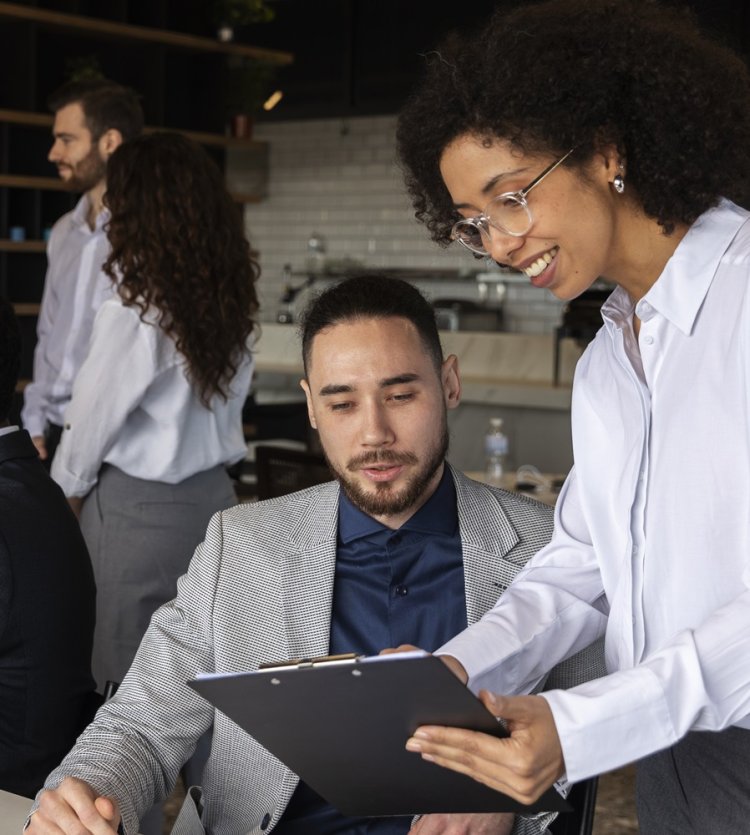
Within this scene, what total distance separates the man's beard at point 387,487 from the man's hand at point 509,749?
0.69 meters

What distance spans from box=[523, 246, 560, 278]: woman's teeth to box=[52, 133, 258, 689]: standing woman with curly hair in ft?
5.90

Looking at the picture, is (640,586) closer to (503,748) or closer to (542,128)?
(503,748)

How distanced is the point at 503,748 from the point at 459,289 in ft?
30.2

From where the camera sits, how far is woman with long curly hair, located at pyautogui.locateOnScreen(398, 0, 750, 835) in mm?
1399

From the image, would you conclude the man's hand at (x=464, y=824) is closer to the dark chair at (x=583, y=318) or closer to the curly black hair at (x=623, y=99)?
the curly black hair at (x=623, y=99)

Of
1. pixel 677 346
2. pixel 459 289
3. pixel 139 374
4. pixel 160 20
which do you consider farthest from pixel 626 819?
pixel 459 289

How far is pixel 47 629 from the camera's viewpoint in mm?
2105

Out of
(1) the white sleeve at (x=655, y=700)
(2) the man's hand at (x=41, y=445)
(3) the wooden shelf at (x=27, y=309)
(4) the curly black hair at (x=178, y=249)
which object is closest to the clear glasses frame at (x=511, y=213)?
(1) the white sleeve at (x=655, y=700)

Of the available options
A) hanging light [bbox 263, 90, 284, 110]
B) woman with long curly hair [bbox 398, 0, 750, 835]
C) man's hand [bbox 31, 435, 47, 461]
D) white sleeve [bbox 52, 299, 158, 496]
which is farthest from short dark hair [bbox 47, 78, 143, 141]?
hanging light [bbox 263, 90, 284, 110]

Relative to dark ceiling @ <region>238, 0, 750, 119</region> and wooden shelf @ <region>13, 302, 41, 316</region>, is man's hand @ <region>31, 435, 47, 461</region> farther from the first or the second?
dark ceiling @ <region>238, 0, 750, 119</region>

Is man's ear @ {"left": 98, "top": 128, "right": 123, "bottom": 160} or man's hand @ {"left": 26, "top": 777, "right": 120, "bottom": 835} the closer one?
man's hand @ {"left": 26, "top": 777, "right": 120, "bottom": 835}

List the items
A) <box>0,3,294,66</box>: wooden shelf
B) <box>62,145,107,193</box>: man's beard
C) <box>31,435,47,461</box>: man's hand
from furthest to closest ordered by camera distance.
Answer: <box>0,3,294,66</box>: wooden shelf, <box>62,145,107,193</box>: man's beard, <box>31,435,47,461</box>: man's hand

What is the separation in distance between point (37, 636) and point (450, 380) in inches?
31.6

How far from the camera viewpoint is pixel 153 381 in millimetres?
3225
